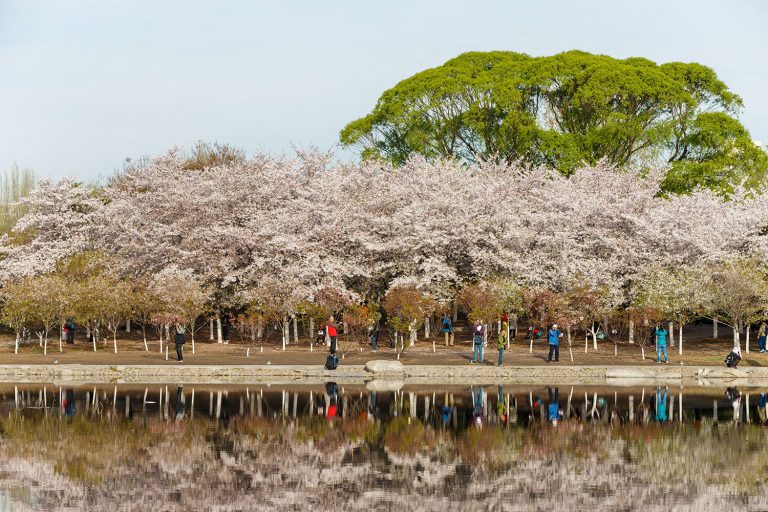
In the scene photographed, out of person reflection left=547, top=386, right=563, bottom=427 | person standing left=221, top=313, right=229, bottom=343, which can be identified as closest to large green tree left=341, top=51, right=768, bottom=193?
person standing left=221, top=313, right=229, bottom=343

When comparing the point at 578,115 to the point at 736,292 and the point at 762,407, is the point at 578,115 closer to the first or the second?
the point at 736,292

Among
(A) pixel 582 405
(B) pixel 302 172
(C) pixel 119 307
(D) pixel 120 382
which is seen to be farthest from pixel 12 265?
(A) pixel 582 405

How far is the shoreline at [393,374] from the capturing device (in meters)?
45.2

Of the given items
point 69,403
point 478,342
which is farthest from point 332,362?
point 69,403

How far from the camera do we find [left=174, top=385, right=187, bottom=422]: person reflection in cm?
3278

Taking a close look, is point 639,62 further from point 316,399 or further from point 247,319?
point 316,399

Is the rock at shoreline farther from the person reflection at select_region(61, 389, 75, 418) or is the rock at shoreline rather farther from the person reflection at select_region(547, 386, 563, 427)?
the person reflection at select_region(61, 389, 75, 418)

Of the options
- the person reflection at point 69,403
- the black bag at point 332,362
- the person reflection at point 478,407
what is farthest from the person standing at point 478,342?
the person reflection at point 69,403

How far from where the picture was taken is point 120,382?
44094mm

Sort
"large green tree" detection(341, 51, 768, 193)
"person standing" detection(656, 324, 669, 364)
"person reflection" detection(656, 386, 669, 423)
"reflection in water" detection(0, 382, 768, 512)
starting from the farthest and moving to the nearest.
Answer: "large green tree" detection(341, 51, 768, 193), "person standing" detection(656, 324, 669, 364), "person reflection" detection(656, 386, 669, 423), "reflection in water" detection(0, 382, 768, 512)

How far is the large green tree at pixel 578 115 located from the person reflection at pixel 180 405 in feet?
119

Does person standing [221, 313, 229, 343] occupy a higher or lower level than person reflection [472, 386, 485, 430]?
higher

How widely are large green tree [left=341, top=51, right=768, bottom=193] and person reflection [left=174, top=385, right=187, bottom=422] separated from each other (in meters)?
36.3

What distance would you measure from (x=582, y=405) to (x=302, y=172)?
3423 centimetres
